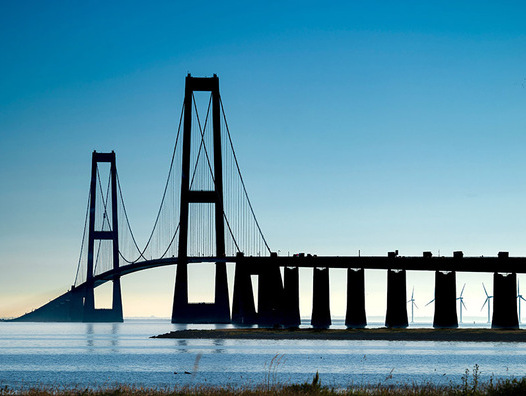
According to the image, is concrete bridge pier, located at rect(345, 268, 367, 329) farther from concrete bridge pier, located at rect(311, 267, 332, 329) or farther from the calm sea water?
the calm sea water

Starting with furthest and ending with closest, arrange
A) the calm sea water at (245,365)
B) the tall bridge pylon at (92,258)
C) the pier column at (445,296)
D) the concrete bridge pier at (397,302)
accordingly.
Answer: the tall bridge pylon at (92,258), the concrete bridge pier at (397,302), the pier column at (445,296), the calm sea water at (245,365)

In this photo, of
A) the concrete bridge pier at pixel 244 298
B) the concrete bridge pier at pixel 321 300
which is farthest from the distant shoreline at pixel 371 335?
the concrete bridge pier at pixel 244 298

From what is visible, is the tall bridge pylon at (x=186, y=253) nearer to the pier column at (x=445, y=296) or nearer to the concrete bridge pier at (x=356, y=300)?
the concrete bridge pier at (x=356, y=300)

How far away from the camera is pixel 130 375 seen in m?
51.9

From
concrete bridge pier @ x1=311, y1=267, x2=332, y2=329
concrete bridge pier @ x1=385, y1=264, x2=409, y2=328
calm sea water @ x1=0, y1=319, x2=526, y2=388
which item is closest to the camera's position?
calm sea water @ x1=0, y1=319, x2=526, y2=388

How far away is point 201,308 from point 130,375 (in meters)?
74.8

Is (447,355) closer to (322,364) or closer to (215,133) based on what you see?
(322,364)

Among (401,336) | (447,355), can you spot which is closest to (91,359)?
(447,355)

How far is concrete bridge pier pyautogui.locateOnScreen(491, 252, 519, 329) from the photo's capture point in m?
99.1

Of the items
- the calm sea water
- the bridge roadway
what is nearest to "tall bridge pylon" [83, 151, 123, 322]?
the bridge roadway

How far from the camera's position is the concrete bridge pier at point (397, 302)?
104000 millimetres

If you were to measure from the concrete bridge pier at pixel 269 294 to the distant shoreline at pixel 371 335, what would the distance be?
13.1 metres

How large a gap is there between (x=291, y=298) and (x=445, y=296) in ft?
68.6

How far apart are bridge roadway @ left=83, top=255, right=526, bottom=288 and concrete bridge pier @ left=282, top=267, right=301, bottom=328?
5.29 ft
